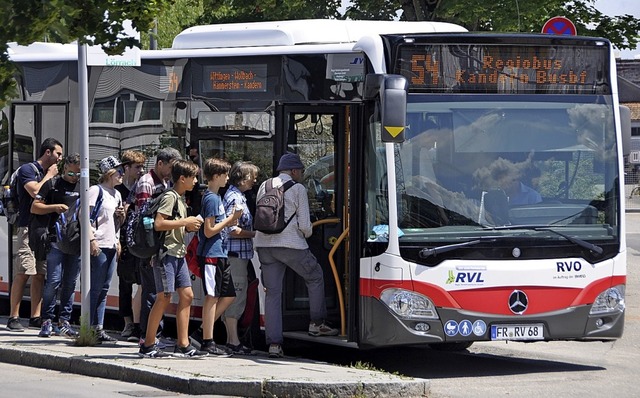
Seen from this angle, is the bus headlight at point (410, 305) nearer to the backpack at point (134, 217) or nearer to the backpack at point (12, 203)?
the backpack at point (134, 217)

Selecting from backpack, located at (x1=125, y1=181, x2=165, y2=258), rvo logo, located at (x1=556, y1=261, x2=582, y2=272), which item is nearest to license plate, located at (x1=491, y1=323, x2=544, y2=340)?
rvo logo, located at (x1=556, y1=261, x2=582, y2=272)

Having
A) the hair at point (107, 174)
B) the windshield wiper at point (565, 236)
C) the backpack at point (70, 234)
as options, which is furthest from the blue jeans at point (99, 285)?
the windshield wiper at point (565, 236)

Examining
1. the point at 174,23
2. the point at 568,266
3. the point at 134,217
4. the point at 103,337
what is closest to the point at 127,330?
the point at 103,337

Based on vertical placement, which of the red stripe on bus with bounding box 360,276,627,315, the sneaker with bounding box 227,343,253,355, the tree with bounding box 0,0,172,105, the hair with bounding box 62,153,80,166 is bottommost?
the sneaker with bounding box 227,343,253,355

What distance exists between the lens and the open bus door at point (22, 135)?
15117mm

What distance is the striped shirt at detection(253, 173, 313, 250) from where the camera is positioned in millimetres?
12438

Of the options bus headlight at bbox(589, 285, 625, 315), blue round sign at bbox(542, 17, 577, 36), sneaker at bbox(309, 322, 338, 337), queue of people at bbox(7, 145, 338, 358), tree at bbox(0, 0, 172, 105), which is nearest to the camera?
tree at bbox(0, 0, 172, 105)

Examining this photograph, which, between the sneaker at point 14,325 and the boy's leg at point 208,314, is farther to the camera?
the sneaker at point 14,325

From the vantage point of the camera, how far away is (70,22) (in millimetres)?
8062

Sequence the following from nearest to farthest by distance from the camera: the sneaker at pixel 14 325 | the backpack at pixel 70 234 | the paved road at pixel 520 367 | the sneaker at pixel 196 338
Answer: the paved road at pixel 520 367, the sneaker at pixel 196 338, the backpack at pixel 70 234, the sneaker at pixel 14 325

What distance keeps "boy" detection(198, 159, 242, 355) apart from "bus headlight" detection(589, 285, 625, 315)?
10.7 ft

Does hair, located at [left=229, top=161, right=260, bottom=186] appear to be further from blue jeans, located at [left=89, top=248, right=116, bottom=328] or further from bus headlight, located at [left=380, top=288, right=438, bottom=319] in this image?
bus headlight, located at [left=380, top=288, right=438, bottom=319]

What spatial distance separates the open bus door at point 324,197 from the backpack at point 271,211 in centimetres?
49

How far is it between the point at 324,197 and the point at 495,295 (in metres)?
2.01
